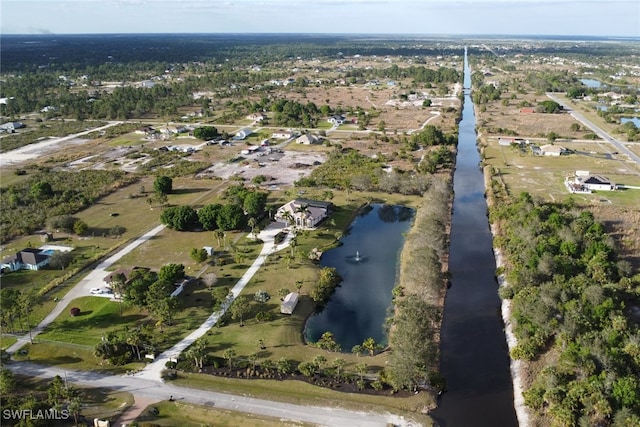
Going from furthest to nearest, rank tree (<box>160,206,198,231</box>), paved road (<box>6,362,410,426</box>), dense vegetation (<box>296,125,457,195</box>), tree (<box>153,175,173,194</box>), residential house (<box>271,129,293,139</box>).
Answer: residential house (<box>271,129,293,139</box>) → dense vegetation (<box>296,125,457,195</box>) → tree (<box>153,175,173,194</box>) → tree (<box>160,206,198,231</box>) → paved road (<box>6,362,410,426</box>)

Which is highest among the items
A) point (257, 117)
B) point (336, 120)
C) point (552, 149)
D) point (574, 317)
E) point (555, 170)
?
point (257, 117)

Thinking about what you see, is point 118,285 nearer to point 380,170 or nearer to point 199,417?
point 199,417

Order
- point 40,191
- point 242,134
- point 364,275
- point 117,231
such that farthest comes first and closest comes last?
point 242,134
point 40,191
point 117,231
point 364,275

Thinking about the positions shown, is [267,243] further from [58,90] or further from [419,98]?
[58,90]

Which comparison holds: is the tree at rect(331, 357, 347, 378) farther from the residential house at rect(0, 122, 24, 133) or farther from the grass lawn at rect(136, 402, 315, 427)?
the residential house at rect(0, 122, 24, 133)

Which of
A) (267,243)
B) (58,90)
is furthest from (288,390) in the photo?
(58,90)

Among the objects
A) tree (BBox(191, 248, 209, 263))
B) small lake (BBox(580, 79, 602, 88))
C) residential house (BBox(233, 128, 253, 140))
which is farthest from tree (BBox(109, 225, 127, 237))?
small lake (BBox(580, 79, 602, 88))

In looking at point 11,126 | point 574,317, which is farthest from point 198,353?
point 11,126
